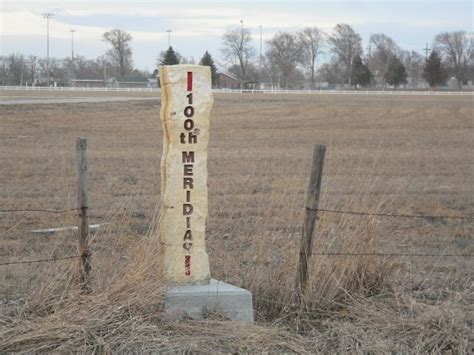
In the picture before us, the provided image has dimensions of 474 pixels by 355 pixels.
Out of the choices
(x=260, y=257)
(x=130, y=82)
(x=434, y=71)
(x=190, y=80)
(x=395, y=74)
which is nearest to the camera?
(x=190, y=80)

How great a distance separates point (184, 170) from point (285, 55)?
13986 centimetres

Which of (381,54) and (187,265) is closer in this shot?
(187,265)

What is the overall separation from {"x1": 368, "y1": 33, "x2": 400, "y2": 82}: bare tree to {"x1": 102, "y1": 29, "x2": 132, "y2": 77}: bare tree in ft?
168

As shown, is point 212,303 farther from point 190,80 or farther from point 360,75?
point 360,75

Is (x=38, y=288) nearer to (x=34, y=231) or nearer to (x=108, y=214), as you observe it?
(x=34, y=231)

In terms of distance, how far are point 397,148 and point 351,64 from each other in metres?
122

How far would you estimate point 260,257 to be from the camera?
610cm

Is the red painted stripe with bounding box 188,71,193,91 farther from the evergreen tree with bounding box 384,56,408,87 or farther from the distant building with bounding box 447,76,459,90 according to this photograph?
the distant building with bounding box 447,76,459,90

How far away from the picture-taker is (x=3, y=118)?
99.1 ft

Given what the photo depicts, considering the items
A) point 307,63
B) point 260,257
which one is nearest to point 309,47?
point 307,63

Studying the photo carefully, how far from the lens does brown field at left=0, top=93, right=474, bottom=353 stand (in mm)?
4711

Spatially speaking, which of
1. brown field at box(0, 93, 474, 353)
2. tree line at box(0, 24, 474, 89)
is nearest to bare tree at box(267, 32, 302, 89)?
tree line at box(0, 24, 474, 89)

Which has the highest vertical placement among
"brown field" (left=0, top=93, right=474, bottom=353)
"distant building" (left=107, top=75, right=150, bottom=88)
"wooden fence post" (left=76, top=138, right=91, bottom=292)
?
"distant building" (left=107, top=75, right=150, bottom=88)

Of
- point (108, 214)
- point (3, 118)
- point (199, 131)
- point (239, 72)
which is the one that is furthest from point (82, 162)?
point (239, 72)
